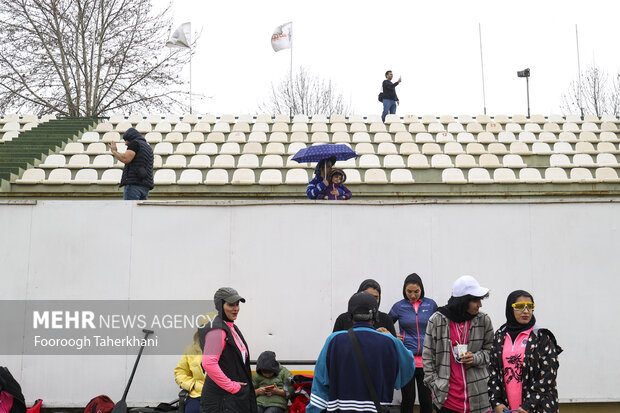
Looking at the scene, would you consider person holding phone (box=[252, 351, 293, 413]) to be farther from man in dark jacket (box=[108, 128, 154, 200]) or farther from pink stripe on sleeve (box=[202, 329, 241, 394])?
man in dark jacket (box=[108, 128, 154, 200])

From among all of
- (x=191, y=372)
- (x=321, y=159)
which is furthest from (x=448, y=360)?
(x=321, y=159)

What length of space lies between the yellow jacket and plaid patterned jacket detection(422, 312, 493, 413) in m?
2.25

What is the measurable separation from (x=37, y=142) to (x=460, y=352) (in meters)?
10.8

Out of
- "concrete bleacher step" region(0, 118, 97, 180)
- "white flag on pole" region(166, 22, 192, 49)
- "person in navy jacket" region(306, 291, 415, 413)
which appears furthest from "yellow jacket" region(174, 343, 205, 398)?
"white flag on pole" region(166, 22, 192, 49)

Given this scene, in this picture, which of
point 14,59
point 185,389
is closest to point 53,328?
point 185,389

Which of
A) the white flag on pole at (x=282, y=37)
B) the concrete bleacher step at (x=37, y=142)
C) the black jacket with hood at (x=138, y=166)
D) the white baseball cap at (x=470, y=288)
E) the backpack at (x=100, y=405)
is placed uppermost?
the white flag on pole at (x=282, y=37)

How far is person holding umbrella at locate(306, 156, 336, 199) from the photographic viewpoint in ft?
21.7

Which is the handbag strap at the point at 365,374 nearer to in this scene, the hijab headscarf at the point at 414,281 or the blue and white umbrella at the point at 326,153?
the hijab headscarf at the point at 414,281

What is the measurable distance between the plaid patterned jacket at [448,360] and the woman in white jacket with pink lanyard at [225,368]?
1.36 metres

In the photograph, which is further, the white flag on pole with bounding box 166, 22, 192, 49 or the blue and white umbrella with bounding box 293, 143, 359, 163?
the white flag on pole with bounding box 166, 22, 192, 49

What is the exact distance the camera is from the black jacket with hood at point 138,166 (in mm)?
6809

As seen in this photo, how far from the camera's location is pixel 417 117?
14008 mm

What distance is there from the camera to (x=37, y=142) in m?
12.0

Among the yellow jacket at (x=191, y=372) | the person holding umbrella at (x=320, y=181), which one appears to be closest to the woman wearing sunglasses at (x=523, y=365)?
the yellow jacket at (x=191, y=372)
